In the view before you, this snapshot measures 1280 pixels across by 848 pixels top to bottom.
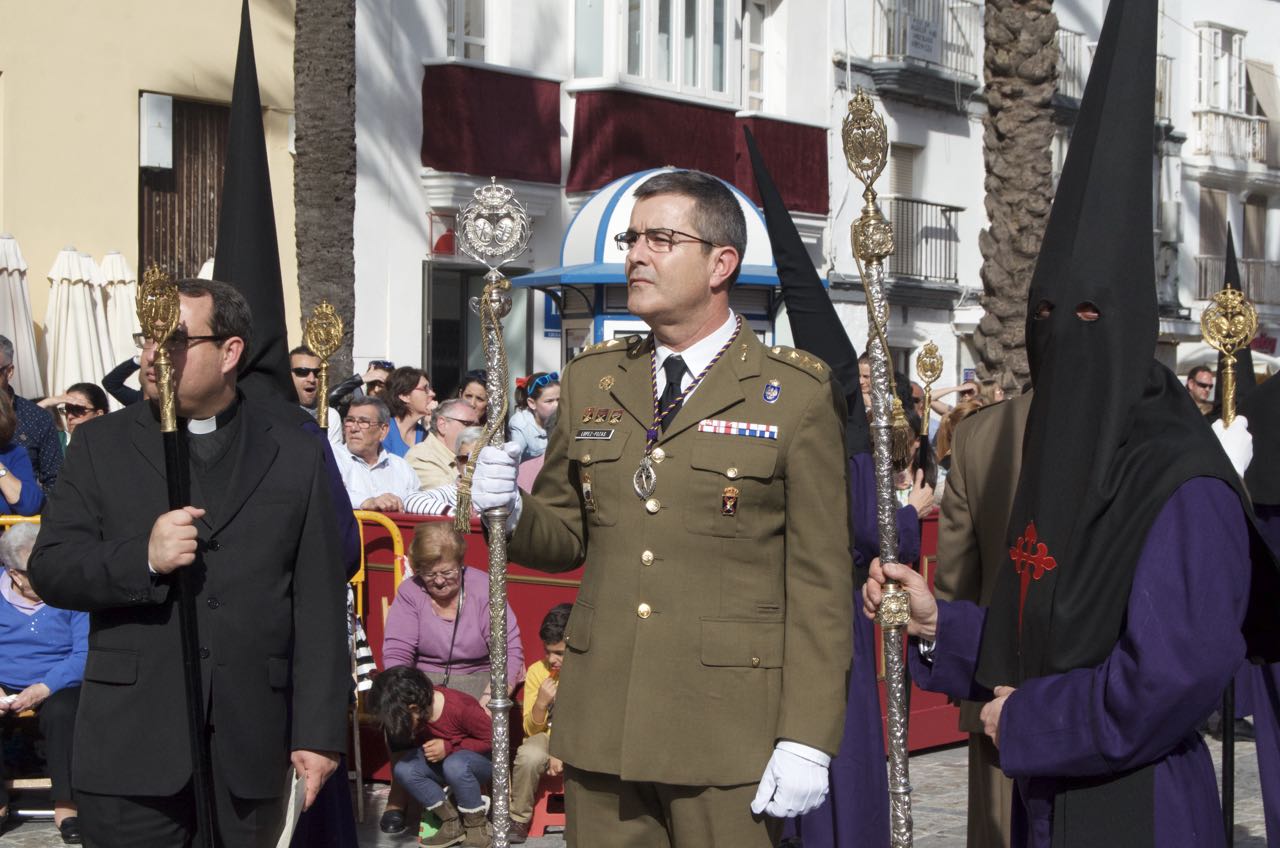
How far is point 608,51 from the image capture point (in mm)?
22109

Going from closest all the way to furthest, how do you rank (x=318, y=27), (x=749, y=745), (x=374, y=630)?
(x=749, y=745)
(x=374, y=630)
(x=318, y=27)

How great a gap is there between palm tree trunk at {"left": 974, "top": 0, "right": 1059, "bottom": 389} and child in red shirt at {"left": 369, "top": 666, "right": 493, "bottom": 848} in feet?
34.3

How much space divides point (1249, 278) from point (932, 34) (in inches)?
589

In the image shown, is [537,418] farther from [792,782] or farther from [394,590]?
[792,782]

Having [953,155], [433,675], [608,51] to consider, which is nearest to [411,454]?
[433,675]

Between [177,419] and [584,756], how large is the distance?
144 centimetres

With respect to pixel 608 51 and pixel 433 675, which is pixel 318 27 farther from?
pixel 433 675

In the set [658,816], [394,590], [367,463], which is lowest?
[658,816]

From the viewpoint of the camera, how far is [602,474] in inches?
182

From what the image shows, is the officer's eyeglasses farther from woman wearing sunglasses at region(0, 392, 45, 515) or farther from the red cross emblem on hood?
the red cross emblem on hood

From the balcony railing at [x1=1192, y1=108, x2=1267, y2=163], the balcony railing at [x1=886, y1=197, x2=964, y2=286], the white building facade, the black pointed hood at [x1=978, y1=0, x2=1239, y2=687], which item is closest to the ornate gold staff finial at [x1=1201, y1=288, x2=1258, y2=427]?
the black pointed hood at [x1=978, y1=0, x2=1239, y2=687]

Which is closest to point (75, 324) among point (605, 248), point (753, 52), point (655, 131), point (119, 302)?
point (119, 302)

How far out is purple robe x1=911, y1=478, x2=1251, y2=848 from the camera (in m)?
3.93

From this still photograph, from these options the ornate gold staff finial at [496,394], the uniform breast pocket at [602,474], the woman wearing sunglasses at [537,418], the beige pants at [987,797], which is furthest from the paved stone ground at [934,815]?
the uniform breast pocket at [602,474]
